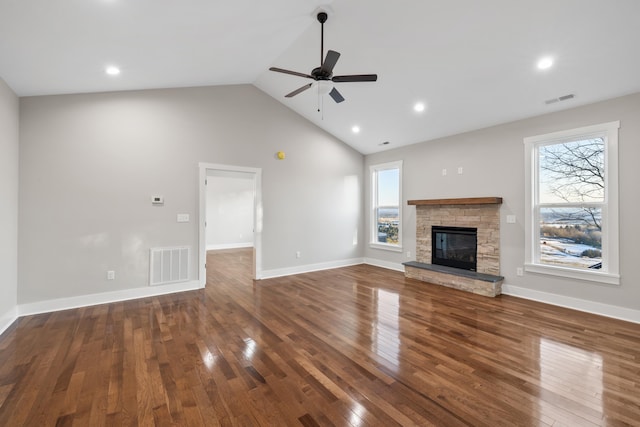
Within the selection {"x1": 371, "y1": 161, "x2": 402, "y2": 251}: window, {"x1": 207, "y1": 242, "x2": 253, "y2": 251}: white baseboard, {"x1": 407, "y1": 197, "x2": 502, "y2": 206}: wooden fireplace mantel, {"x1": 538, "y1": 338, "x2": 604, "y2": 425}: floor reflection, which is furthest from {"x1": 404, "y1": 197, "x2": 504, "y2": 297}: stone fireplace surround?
{"x1": 207, "y1": 242, "x2": 253, "y2": 251}: white baseboard

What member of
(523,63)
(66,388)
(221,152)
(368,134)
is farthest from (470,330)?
(221,152)

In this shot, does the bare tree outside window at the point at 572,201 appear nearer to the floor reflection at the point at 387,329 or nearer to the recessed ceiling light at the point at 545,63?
the recessed ceiling light at the point at 545,63

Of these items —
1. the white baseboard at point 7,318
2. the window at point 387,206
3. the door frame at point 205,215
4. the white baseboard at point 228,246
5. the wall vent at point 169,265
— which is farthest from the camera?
the white baseboard at point 228,246

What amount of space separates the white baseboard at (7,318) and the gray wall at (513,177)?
240 inches

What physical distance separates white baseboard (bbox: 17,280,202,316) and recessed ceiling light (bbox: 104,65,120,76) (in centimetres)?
301

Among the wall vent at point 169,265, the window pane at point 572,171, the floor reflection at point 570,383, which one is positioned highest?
the window pane at point 572,171

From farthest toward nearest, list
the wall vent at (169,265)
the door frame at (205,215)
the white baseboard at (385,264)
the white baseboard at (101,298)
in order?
the white baseboard at (385,264), the door frame at (205,215), the wall vent at (169,265), the white baseboard at (101,298)

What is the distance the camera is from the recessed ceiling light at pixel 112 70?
3.39 metres

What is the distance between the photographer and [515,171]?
14.6ft

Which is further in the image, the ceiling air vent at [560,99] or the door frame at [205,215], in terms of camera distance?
the door frame at [205,215]

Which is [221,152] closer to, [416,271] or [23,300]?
[23,300]

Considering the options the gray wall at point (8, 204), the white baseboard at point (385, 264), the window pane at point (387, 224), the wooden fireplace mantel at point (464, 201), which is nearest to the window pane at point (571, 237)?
the wooden fireplace mantel at point (464, 201)

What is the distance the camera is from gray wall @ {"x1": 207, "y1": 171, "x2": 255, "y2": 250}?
975 cm

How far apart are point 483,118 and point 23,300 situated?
7060 millimetres
